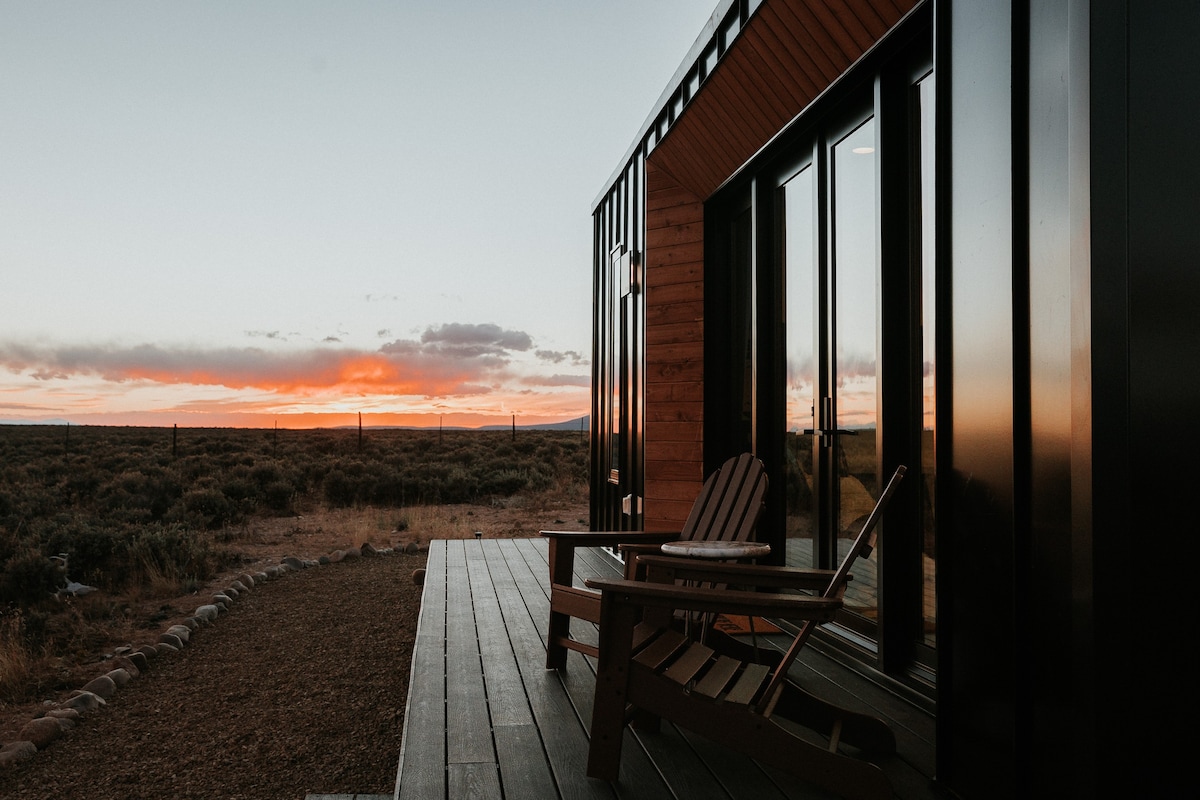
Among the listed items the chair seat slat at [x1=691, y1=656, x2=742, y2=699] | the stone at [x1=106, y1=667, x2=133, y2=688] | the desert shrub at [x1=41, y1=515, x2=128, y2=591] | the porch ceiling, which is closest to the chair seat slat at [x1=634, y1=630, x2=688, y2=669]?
the chair seat slat at [x1=691, y1=656, x2=742, y2=699]

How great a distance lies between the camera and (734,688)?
2074mm

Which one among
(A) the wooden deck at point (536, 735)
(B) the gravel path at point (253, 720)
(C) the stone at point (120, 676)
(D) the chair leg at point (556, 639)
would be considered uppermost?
(D) the chair leg at point (556, 639)

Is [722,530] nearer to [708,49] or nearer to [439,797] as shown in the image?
[439,797]

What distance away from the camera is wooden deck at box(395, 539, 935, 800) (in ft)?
6.64

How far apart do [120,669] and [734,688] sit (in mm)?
4447

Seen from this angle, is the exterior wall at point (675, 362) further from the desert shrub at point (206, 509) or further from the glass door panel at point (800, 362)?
the desert shrub at point (206, 509)

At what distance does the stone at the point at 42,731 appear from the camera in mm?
3893

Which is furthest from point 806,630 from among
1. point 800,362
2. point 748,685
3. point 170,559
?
point 170,559

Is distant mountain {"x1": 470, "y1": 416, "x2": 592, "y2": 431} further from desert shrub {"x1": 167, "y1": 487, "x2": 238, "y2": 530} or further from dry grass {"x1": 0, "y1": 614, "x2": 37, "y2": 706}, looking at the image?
dry grass {"x1": 0, "y1": 614, "x2": 37, "y2": 706}

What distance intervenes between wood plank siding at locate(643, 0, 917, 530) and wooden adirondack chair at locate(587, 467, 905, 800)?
2.30 metres

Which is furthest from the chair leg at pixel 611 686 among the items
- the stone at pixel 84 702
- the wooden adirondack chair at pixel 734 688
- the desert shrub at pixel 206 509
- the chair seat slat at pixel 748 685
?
the desert shrub at pixel 206 509

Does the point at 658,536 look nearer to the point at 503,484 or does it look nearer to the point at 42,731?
the point at 42,731

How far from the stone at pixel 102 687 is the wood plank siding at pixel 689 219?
341cm

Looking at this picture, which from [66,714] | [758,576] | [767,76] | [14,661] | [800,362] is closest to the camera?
[758,576]
